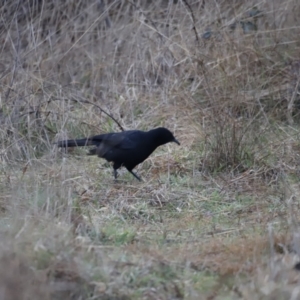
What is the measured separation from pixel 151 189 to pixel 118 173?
2.80ft

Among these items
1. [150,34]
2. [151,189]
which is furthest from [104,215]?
[150,34]

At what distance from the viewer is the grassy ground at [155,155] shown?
443cm

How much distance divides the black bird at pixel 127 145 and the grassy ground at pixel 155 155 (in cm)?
17

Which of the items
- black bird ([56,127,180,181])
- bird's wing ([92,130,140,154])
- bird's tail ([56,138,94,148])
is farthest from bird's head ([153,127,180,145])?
bird's tail ([56,138,94,148])

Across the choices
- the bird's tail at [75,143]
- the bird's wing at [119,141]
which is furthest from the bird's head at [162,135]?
the bird's tail at [75,143]

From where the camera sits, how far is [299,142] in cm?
785

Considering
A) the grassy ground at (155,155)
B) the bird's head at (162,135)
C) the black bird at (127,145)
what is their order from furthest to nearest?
the bird's head at (162,135)
the black bird at (127,145)
the grassy ground at (155,155)

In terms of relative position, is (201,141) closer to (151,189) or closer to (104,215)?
(151,189)

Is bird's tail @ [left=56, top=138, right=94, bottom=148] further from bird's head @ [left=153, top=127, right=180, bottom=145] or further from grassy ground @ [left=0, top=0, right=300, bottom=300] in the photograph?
bird's head @ [left=153, top=127, right=180, bottom=145]

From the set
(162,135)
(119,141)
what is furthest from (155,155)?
(119,141)

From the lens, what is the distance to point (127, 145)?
289 inches

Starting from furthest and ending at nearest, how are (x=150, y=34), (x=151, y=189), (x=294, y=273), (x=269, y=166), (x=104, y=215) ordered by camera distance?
(x=150, y=34), (x=269, y=166), (x=151, y=189), (x=104, y=215), (x=294, y=273)

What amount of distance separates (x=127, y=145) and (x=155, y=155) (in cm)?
69

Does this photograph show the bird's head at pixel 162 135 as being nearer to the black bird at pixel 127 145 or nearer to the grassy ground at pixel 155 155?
the black bird at pixel 127 145
